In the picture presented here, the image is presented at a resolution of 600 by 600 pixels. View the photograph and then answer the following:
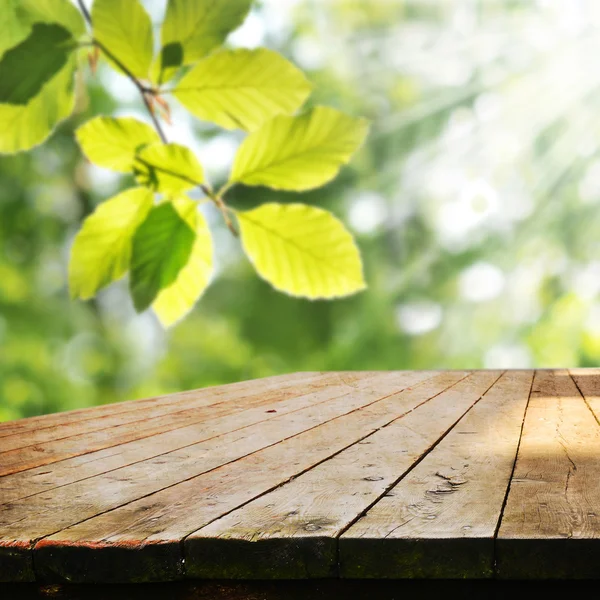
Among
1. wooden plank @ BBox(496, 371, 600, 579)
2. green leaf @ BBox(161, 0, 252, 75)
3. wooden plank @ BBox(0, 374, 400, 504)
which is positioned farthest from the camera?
wooden plank @ BBox(0, 374, 400, 504)

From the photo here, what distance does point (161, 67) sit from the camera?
33cm

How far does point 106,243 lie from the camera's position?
13.5 inches

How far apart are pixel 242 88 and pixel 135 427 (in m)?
1.08

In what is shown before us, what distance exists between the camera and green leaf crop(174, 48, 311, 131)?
1.11 feet

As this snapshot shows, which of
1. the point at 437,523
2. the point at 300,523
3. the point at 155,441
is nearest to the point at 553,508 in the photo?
the point at 437,523

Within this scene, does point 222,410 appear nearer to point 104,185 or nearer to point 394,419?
point 394,419

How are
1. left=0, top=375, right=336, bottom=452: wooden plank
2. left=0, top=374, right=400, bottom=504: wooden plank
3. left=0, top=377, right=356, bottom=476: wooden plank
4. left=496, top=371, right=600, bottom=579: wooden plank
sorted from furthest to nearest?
left=0, top=375, right=336, bottom=452: wooden plank
left=0, top=377, right=356, bottom=476: wooden plank
left=0, top=374, right=400, bottom=504: wooden plank
left=496, top=371, right=600, bottom=579: wooden plank

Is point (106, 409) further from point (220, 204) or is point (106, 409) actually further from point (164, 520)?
point (220, 204)

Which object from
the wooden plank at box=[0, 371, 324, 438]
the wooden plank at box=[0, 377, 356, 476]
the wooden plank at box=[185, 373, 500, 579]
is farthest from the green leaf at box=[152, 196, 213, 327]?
the wooden plank at box=[0, 371, 324, 438]

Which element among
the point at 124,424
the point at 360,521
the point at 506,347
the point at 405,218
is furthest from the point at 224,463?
the point at 405,218

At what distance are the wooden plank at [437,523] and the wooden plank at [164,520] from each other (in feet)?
0.45

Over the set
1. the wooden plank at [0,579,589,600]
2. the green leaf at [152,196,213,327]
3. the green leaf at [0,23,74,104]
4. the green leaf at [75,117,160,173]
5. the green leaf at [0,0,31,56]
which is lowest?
the wooden plank at [0,579,589,600]

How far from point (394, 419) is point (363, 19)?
6939mm

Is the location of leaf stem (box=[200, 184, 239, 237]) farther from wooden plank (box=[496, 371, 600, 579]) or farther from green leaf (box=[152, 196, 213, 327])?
wooden plank (box=[496, 371, 600, 579])
